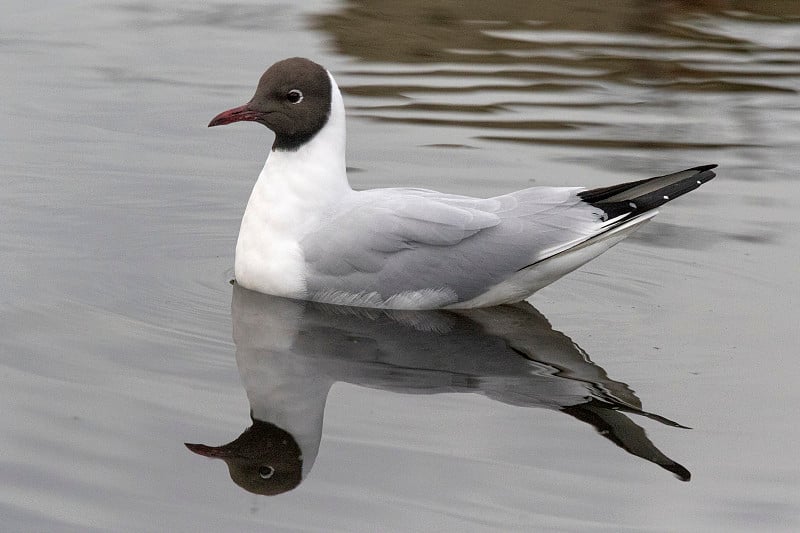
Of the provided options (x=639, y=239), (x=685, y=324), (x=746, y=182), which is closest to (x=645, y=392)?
(x=685, y=324)

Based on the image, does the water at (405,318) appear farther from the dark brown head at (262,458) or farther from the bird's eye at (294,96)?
the bird's eye at (294,96)

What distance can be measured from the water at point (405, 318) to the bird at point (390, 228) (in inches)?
6.3

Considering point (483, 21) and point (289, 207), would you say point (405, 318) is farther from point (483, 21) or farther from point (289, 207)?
point (483, 21)

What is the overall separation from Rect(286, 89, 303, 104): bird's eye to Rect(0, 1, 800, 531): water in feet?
3.02

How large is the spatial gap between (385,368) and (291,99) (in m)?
1.59

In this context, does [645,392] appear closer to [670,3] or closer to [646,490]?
[646,490]

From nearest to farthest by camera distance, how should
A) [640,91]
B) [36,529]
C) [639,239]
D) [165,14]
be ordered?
[36,529], [639,239], [640,91], [165,14]

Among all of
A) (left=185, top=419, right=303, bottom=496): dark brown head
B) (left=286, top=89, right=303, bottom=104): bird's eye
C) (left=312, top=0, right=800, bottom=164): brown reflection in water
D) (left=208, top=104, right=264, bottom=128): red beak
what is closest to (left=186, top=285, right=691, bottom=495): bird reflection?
(left=185, top=419, right=303, bottom=496): dark brown head

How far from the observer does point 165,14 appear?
12.5 meters

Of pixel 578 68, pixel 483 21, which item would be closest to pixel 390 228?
pixel 578 68

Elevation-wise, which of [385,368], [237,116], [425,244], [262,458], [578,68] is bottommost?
[578,68]

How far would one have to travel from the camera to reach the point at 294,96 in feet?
22.2

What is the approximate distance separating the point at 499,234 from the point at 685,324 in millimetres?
933

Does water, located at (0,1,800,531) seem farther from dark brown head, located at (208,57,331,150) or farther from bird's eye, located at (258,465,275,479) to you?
dark brown head, located at (208,57,331,150)
